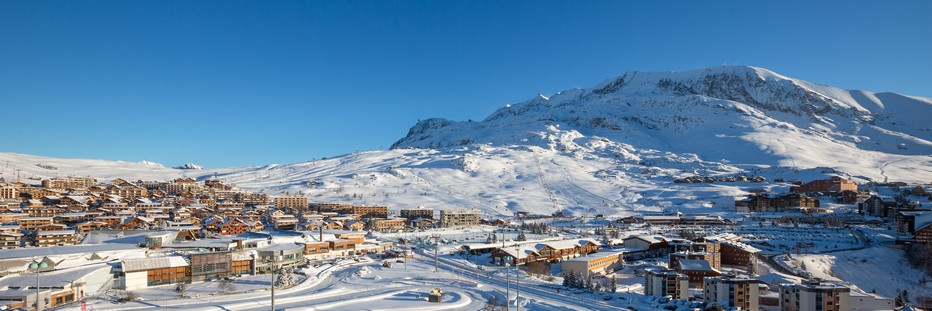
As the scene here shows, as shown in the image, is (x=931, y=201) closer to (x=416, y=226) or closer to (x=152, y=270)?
(x=416, y=226)

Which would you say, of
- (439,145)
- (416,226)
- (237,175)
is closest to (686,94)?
(439,145)

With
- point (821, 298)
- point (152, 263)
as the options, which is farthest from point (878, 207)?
point (152, 263)

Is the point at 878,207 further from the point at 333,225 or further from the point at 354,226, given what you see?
the point at 333,225

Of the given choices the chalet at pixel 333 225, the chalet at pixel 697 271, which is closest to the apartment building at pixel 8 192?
the chalet at pixel 333 225

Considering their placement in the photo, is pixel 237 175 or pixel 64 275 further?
pixel 237 175

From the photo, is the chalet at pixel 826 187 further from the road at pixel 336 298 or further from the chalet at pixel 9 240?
the chalet at pixel 9 240
